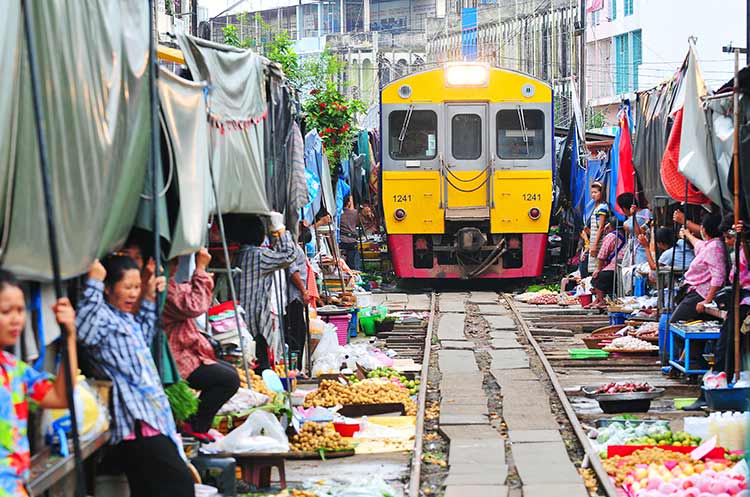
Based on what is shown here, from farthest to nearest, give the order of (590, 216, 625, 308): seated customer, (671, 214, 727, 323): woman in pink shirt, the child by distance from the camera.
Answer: (590, 216, 625, 308): seated customer
(671, 214, 727, 323): woman in pink shirt
the child

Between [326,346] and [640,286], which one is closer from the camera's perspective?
[326,346]

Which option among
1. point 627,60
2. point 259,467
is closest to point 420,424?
point 259,467

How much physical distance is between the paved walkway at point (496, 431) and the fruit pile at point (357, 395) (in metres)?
0.33

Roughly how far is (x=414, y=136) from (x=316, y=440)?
1132 cm

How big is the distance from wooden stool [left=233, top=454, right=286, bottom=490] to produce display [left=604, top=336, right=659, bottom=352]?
21.7ft

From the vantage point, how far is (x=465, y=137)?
19.4 meters

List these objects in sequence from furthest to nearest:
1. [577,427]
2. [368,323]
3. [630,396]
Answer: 1. [368,323]
2. [630,396]
3. [577,427]

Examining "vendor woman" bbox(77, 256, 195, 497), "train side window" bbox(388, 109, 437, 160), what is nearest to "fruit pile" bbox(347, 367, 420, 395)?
"vendor woman" bbox(77, 256, 195, 497)

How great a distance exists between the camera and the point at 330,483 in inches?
299

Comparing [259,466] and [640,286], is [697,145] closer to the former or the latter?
[259,466]

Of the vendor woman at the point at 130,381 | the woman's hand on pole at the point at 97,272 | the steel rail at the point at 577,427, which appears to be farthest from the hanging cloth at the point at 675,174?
the woman's hand on pole at the point at 97,272

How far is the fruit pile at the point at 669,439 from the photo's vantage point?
332 inches

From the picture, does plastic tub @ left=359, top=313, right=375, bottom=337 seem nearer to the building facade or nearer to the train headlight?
the train headlight

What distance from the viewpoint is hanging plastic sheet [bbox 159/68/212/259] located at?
21.8 ft
